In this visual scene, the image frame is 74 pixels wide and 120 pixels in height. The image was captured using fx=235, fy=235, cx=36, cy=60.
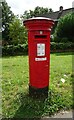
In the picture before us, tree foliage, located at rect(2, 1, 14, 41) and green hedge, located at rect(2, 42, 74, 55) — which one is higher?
tree foliage, located at rect(2, 1, 14, 41)

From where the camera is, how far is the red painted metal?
5.11 m

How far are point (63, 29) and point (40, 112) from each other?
21030 mm

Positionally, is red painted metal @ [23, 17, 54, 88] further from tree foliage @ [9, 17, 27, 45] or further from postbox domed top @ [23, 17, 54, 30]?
tree foliage @ [9, 17, 27, 45]

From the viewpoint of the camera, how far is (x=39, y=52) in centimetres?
522

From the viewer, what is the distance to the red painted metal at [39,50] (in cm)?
511

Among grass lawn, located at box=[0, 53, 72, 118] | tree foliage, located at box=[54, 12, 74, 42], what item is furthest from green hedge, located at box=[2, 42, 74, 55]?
grass lawn, located at box=[0, 53, 72, 118]

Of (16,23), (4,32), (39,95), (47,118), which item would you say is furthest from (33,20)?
(4,32)

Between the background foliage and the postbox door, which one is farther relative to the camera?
the background foliage

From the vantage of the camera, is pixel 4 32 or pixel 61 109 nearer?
pixel 61 109

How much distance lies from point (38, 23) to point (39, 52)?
2.12ft

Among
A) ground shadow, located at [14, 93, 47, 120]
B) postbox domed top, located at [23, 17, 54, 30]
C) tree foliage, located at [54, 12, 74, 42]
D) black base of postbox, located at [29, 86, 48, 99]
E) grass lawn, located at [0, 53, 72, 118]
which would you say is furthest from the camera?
tree foliage, located at [54, 12, 74, 42]

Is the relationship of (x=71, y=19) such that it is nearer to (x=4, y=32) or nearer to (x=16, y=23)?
(x=16, y=23)

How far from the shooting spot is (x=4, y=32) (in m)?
43.0

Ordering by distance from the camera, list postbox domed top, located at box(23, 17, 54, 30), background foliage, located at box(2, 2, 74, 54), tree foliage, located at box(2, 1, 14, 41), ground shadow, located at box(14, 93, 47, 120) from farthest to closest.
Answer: tree foliage, located at box(2, 1, 14, 41), background foliage, located at box(2, 2, 74, 54), postbox domed top, located at box(23, 17, 54, 30), ground shadow, located at box(14, 93, 47, 120)
